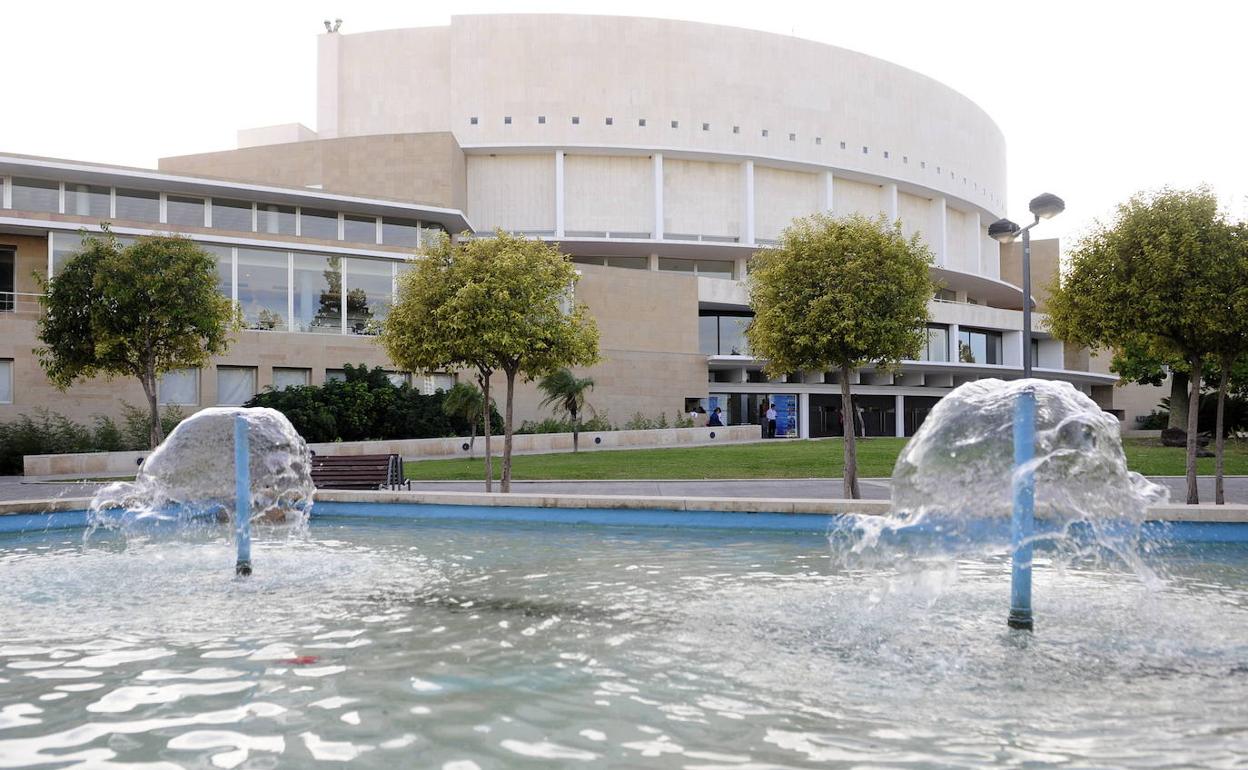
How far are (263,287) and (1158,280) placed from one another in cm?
2971

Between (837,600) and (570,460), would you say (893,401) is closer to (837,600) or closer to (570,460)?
(570,460)

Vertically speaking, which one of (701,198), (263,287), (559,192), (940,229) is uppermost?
(701,198)

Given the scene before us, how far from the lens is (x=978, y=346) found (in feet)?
175

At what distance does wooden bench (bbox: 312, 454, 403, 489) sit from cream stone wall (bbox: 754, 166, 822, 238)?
124 feet

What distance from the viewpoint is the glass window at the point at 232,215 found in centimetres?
3441

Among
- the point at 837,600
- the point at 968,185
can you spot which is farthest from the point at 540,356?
the point at 968,185

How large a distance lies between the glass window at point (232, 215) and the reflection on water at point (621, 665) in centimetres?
2867

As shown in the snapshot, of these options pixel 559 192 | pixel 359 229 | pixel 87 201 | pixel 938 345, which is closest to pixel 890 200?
pixel 938 345

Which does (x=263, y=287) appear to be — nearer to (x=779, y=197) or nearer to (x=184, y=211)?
(x=184, y=211)

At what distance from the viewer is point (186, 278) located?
20172mm

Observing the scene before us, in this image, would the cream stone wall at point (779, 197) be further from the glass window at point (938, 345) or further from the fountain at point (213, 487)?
the fountain at point (213, 487)

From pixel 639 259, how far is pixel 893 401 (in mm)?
→ 16701

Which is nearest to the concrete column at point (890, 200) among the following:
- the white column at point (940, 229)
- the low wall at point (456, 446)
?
the white column at point (940, 229)

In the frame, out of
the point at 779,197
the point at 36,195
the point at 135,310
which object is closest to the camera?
the point at 135,310
